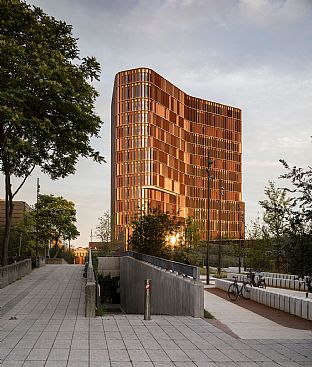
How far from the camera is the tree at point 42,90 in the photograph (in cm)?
2464

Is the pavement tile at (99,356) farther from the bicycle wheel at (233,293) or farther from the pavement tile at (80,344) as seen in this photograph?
the bicycle wheel at (233,293)

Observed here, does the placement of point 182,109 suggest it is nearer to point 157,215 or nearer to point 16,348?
point 157,215

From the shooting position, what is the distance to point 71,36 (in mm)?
29078

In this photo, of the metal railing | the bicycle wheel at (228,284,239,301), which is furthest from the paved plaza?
the bicycle wheel at (228,284,239,301)

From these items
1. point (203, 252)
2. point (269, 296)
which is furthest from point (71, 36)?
point (203, 252)

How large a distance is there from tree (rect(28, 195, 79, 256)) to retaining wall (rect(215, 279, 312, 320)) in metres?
60.5

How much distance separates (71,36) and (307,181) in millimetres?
20067

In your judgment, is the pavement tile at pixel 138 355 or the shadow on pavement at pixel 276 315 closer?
the pavement tile at pixel 138 355

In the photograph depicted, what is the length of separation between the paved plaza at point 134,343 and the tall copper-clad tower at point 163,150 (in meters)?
81.9

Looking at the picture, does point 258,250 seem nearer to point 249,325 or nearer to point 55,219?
point 249,325

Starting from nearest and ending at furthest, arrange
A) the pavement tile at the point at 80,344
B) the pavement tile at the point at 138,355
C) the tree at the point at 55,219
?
1. the pavement tile at the point at 138,355
2. the pavement tile at the point at 80,344
3. the tree at the point at 55,219

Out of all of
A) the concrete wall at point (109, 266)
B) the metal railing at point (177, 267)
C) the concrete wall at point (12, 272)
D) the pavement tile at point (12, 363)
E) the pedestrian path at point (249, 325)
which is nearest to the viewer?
the pavement tile at point (12, 363)

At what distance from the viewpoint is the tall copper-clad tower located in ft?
362

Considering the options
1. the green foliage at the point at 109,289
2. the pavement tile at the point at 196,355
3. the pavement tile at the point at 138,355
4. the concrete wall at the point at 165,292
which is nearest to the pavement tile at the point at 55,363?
the pavement tile at the point at 138,355
